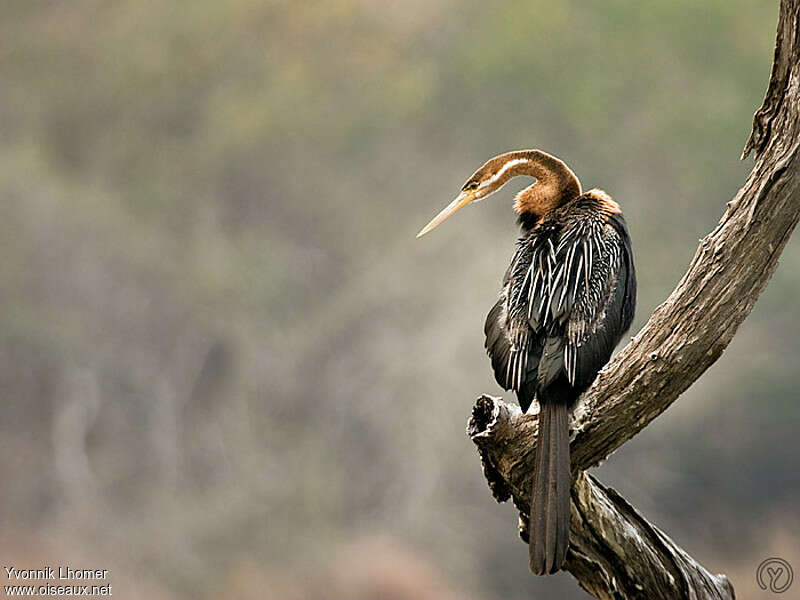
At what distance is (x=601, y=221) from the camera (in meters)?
1.88

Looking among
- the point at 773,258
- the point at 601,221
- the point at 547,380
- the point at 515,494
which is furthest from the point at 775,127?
the point at 515,494

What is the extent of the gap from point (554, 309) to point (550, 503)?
1.22ft

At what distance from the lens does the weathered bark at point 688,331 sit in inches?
62.2

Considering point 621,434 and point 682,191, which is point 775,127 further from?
point 682,191

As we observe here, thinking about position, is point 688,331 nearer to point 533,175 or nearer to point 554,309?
point 554,309

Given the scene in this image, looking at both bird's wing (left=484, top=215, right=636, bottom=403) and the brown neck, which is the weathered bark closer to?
bird's wing (left=484, top=215, right=636, bottom=403)

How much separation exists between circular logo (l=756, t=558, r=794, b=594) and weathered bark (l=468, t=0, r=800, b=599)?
7.38 ft

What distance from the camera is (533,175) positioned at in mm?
1974

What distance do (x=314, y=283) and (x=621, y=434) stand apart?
8.81ft

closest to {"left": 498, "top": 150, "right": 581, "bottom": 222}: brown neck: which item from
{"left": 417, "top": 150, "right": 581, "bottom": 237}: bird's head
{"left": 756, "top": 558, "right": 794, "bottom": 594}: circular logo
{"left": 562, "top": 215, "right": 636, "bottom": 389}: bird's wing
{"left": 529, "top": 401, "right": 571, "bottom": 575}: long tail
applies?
{"left": 417, "top": 150, "right": 581, "bottom": 237}: bird's head

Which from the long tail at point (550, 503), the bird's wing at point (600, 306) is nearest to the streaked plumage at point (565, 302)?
the bird's wing at point (600, 306)

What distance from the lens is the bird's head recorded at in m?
1.95

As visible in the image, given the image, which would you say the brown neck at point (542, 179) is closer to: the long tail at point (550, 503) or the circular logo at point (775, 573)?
the long tail at point (550, 503)

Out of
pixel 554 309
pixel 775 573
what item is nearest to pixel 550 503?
pixel 554 309
